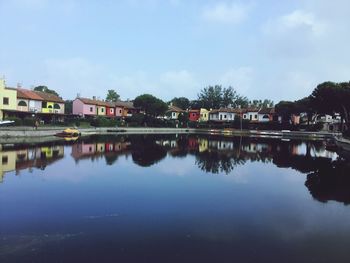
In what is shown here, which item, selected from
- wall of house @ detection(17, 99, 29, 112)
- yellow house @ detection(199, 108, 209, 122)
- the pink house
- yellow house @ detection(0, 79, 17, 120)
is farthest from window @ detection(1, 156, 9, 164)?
yellow house @ detection(199, 108, 209, 122)

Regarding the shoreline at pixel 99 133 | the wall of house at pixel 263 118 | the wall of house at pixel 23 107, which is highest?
the wall of house at pixel 23 107

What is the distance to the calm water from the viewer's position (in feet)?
30.9

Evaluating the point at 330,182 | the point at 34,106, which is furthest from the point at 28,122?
the point at 330,182

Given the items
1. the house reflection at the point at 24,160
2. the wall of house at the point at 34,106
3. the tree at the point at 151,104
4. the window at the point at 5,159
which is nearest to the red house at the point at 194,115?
the tree at the point at 151,104

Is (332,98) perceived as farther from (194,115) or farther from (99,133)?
(194,115)

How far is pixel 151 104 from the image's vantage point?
3639 inches

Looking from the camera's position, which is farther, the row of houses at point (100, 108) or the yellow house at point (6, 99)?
the row of houses at point (100, 108)

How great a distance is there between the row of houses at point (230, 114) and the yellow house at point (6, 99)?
5217 centimetres

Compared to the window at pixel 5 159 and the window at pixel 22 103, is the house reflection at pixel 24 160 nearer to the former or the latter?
the window at pixel 5 159

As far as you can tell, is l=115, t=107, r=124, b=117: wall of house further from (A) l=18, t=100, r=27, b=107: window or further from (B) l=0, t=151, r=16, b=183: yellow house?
(B) l=0, t=151, r=16, b=183: yellow house

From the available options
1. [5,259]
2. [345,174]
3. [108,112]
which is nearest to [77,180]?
[5,259]

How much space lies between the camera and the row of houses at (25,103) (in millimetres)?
60406

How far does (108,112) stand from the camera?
94938 millimetres

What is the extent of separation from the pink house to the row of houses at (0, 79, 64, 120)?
9.36m
